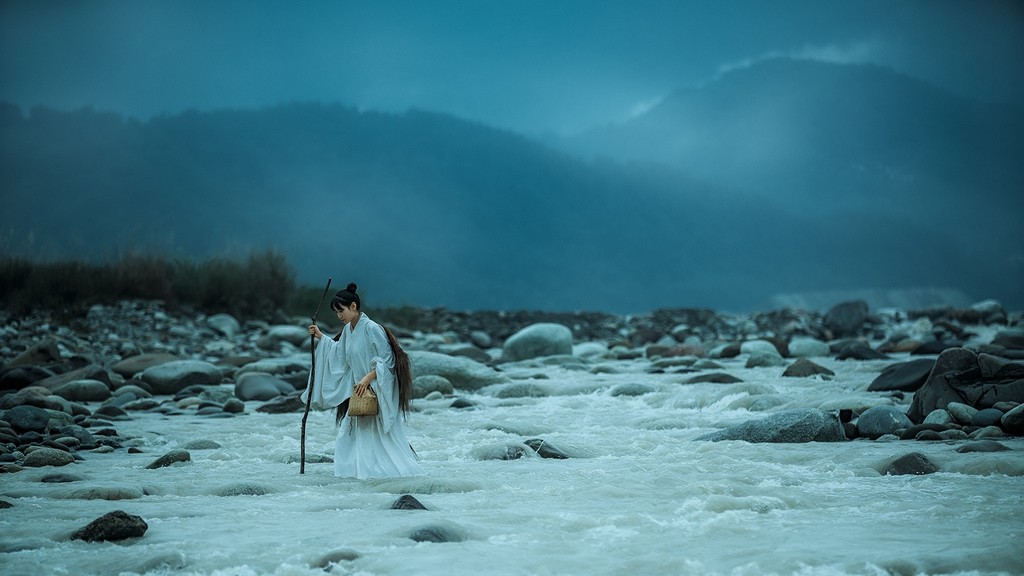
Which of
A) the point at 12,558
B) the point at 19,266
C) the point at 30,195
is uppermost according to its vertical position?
the point at 30,195

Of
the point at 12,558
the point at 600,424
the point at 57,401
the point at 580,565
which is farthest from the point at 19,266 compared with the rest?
the point at 580,565

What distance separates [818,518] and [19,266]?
17.2 meters

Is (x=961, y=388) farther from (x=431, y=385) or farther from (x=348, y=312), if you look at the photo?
(x=431, y=385)

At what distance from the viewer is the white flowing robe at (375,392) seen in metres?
6.39

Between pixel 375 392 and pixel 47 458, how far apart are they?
107 inches

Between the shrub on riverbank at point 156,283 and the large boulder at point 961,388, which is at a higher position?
the shrub on riverbank at point 156,283

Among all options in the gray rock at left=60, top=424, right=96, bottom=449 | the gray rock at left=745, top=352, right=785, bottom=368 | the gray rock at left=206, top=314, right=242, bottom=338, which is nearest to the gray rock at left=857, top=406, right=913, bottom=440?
the gray rock at left=745, top=352, right=785, bottom=368

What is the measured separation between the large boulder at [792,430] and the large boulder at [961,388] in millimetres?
1014

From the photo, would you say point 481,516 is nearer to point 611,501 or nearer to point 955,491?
point 611,501

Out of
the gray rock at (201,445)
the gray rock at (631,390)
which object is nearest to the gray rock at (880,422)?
the gray rock at (631,390)

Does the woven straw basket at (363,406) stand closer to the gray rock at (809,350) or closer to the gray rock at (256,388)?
the gray rock at (256,388)

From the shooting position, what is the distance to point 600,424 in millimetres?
9062

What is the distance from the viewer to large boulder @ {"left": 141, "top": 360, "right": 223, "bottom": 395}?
12047 millimetres

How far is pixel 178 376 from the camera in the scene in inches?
478
